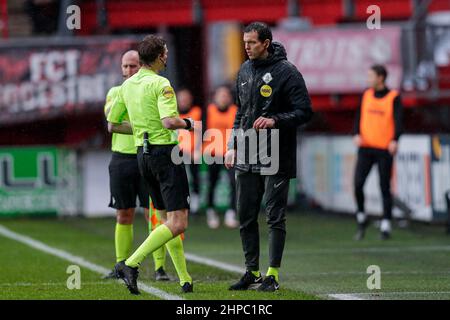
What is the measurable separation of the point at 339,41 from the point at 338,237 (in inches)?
298

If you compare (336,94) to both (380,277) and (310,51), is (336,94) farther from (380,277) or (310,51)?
(380,277)

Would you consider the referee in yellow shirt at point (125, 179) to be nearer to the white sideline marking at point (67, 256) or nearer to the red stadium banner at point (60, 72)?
the white sideline marking at point (67, 256)

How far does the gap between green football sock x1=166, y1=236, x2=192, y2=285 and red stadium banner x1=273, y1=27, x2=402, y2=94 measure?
13.4m

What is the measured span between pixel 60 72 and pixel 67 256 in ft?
26.2

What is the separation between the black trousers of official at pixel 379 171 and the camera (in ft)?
54.3

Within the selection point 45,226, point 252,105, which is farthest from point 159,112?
point 45,226

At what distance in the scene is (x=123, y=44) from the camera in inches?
854

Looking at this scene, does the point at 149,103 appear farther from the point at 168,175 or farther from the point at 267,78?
the point at 267,78

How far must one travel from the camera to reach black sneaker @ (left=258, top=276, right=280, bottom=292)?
10.3 m

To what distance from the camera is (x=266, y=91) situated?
413 inches

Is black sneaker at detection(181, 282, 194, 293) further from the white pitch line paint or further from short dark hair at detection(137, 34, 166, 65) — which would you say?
the white pitch line paint

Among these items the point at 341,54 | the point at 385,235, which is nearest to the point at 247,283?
the point at 385,235

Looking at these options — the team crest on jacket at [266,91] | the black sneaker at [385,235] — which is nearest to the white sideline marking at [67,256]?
the team crest on jacket at [266,91]

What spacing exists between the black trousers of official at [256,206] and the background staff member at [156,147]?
629mm
